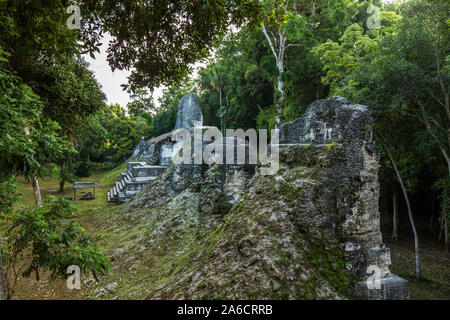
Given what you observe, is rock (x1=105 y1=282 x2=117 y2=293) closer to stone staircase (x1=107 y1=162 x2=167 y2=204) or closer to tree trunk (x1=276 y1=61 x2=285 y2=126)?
stone staircase (x1=107 y1=162 x2=167 y2=204)

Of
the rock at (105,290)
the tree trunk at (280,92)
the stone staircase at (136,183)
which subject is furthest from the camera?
the stone staircase at (136,183)

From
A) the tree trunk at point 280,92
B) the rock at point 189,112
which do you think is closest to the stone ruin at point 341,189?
the tree trunk at point 280,92

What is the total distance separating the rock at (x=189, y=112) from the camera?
22.3 m

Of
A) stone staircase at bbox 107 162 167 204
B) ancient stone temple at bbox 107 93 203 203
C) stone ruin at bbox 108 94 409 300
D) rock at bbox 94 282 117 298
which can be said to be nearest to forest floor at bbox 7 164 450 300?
rock at bbox 94 282 117 298

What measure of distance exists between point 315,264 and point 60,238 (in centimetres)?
354

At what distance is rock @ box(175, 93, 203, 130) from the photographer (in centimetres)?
2233

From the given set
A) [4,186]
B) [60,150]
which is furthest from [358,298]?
[4,186]

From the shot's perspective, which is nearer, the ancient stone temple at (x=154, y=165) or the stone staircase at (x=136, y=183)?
the stone staircase at (x=136, y=183)

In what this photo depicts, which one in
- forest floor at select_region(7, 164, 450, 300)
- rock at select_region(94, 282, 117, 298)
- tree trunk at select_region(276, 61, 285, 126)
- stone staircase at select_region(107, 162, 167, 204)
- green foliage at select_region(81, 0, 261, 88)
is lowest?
forest floor at select_region(7, 164, 450, 300)

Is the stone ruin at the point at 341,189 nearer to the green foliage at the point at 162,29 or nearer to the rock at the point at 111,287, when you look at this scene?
the green foliage at the point at 162,29

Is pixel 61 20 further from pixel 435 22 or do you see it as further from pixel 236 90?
pixel 236 90

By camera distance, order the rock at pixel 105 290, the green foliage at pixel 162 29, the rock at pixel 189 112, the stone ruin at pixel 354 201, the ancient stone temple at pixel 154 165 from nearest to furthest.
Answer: the green foliage at pixel 162 29 → the stone ruin at pixel 354 201 → the rock at pixel 105 290 → the ancient stone temple at pixel 154 165 → the rock at pixel 189 112

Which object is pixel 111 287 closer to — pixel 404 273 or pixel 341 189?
pixel 341 189

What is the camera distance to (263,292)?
3281mm
